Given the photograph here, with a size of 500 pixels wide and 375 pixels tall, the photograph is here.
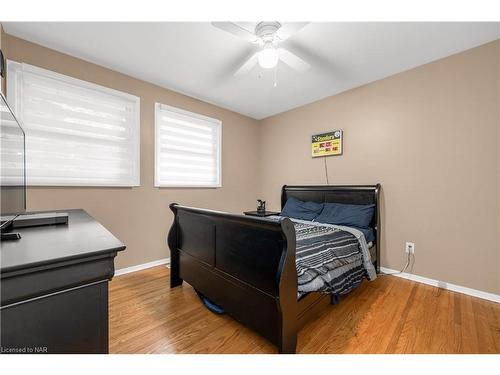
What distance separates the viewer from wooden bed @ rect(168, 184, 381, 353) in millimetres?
1298

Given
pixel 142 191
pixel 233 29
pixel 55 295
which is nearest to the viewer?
pixel 55 295

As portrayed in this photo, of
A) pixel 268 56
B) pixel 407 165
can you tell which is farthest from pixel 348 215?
pixel 268 56

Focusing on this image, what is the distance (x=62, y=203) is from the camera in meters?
2.28

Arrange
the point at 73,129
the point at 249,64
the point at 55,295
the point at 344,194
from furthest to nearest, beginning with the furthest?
the point at 344,194, the point at 73,129, the point at 249,64, the point at 55,295

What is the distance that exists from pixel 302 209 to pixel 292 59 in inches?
78.3

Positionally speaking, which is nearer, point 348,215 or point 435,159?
point 435,159

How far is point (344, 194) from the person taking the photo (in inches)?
119

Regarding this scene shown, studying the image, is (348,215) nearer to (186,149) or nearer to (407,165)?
(407,165)

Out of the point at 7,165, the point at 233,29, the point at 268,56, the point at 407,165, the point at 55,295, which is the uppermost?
the point at 233,29

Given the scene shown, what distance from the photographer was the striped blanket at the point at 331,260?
151cm

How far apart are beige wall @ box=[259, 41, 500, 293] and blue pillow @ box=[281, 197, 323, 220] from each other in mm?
504
